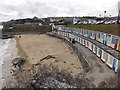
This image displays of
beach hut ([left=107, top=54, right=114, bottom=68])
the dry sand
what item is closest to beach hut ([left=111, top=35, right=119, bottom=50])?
beach hut ([left=107, top=54, right=114, bottom=68])

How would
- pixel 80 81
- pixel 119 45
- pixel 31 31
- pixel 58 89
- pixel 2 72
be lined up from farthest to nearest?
1. pixel 31 31
2. pixel 2 72
3. pixel 119 45
4. pixel 80 81
5. pixel 58 89

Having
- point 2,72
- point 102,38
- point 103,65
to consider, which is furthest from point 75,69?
point 2,72

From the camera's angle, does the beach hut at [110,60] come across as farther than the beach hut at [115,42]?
No

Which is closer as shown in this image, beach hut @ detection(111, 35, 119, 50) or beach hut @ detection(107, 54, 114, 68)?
beach hut @ detection(107, 54, 114, 68)

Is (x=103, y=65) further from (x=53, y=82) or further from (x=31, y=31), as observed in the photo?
(x=31, y=31)

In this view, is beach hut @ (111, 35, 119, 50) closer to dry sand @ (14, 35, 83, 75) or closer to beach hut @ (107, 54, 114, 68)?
beach hut @ (107, 54, 114, 68)

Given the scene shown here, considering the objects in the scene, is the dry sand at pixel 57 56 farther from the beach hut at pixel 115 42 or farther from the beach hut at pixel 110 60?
the beach hut at pixel 115 42

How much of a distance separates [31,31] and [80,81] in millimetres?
58168

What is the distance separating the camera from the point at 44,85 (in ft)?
20.2

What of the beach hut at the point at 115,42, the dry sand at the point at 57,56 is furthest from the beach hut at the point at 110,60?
the beach hut at the point at 115,42

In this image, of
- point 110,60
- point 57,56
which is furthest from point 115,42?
point 57,56

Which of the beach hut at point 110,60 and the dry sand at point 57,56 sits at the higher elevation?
the beach hut at point 110,60

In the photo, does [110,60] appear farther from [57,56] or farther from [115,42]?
[57,56]

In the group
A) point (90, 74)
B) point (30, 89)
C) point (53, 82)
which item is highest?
point (53, 82)
